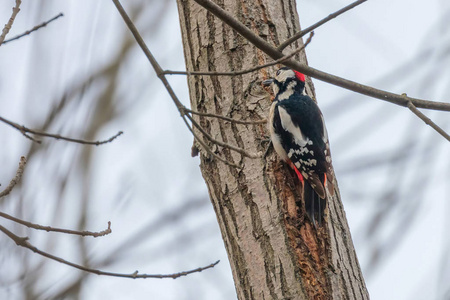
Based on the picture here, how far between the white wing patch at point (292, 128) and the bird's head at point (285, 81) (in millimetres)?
117

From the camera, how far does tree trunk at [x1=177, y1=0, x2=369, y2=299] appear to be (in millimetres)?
2221

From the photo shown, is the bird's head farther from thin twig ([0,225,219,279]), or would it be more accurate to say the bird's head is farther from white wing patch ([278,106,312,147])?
thin twig ([0,225,219,279])

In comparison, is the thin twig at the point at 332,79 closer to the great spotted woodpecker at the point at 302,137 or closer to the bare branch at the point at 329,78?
the bare branch at the point at 329,78

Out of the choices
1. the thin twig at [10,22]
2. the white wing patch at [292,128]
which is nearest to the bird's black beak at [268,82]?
the white wing patch at [292,128]

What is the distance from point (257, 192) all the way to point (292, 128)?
751 mm

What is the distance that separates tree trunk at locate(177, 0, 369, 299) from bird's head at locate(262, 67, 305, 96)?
0.19 ft

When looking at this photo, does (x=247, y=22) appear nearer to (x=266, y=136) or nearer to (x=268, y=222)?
(x=266, y=136)

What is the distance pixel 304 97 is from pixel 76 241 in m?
1.49

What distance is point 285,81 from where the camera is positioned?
112 inches

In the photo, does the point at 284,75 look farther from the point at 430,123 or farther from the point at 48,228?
the point at 48,228

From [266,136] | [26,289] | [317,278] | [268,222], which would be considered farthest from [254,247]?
[26,289]

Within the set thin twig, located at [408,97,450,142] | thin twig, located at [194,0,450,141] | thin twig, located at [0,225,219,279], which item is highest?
thin twig, located at [194,0,450,141]

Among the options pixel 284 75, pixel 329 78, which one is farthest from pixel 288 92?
pixel 329 78

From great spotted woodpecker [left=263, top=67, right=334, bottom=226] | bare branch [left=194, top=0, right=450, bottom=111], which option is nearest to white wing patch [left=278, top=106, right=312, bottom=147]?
great spotted woodpecker [left=263, top=67, right=334, bottom=226]
